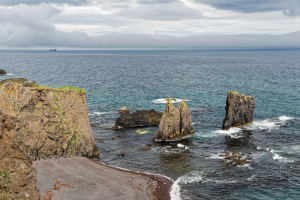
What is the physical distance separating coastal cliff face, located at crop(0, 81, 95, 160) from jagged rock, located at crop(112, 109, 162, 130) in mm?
20437

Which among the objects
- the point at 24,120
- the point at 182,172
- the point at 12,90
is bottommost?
the point at 182,172

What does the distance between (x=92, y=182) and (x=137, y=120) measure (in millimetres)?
34250

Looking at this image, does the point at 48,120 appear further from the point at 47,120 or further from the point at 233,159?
the point at 233,159

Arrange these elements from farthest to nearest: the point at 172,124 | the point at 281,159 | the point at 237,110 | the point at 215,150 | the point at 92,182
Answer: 1. the point at 237,110
2. the point at 172,124
3. the point at 215,150
4. the point at 281,159
5. the point at 92,182

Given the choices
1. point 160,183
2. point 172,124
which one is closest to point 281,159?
point 172,124

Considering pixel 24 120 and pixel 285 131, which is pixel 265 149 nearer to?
pixel 285 131

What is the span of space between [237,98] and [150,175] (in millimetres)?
33981

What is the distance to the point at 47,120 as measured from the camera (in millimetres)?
Result: 48375

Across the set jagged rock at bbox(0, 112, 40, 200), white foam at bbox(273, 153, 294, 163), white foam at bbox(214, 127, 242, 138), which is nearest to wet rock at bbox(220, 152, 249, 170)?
white foam at bbox(273, 153, 294, 163)

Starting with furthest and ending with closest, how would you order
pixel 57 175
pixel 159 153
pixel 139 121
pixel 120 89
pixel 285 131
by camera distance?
pixel 120 89, pixel 139 121, pixel 285 131, pixel 159 153, pixel 57 175

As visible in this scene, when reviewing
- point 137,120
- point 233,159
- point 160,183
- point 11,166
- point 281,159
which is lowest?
point 160,183

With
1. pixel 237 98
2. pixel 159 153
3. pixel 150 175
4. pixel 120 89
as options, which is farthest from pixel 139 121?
pixel 120 89

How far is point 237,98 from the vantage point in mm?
68750

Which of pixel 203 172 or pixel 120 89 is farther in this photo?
pixel 120 89
